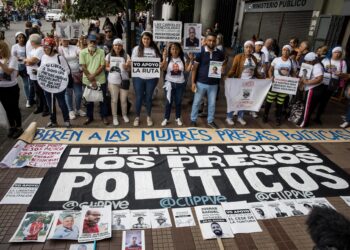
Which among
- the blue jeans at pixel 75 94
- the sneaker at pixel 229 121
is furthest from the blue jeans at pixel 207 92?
the blue jeans at pixel 75 94

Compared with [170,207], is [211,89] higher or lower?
higher

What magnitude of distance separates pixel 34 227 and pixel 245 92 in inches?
211

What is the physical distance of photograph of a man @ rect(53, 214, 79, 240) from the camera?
11.3 ft

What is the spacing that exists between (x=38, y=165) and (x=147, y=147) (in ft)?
6.51

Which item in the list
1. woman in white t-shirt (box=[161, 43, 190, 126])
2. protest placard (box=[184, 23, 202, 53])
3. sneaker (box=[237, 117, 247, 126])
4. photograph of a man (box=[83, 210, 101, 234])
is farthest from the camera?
protest placard (box=[184, 23, 202, 53])

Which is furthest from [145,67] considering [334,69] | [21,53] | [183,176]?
[334,69]

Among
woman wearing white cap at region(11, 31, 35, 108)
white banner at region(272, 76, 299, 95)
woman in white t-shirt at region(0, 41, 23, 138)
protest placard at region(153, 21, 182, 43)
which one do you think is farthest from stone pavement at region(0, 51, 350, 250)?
protest placard at region(153, 21, 182, 43)

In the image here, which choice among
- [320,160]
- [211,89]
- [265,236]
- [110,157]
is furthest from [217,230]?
[211,89]

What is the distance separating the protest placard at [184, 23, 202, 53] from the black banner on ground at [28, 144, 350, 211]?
3.13 metres

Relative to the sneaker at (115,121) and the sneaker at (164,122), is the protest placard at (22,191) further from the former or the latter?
the sneaker at (164,122)

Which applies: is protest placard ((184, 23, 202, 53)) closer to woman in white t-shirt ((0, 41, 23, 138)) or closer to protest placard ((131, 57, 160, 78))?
protest placard ((131, 57, 160, 78))

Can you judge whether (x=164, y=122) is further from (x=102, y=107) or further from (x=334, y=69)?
(x=334, y=69)

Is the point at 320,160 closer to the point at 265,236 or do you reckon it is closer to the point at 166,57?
the point at 265,236

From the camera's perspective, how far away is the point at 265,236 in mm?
3719
